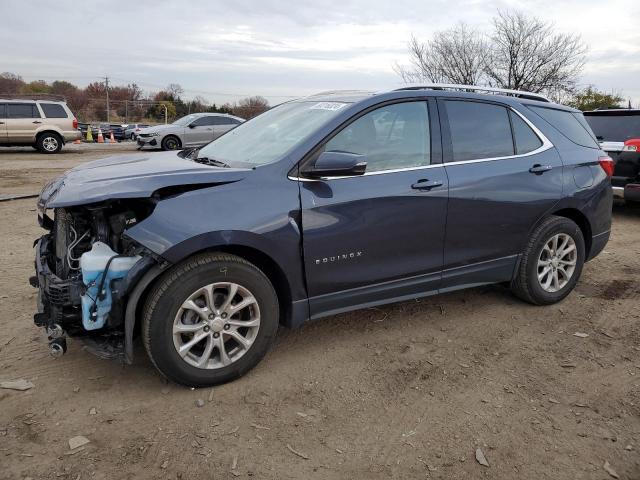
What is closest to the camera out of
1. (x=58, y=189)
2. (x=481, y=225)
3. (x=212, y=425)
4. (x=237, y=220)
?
(x=212, y=425)

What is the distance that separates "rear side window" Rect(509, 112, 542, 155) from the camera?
4.29 metres

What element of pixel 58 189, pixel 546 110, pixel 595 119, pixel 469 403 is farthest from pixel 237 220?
pixel 595 119

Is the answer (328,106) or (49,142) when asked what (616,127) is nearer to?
(328,106)

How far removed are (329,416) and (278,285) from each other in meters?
0.87

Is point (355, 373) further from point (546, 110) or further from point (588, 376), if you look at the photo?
point (546, 110)

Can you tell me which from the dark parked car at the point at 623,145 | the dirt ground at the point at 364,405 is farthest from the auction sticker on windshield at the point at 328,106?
the dark parked car at the point at 623,145

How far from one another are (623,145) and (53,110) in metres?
17.4

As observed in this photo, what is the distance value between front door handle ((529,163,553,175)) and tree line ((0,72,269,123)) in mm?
32356

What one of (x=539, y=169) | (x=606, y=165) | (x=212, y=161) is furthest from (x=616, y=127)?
(x=212, y=161)

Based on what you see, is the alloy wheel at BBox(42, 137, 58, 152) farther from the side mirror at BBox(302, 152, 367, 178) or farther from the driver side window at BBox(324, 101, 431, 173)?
the side mirror at BBox(302, 152, 367, 178)

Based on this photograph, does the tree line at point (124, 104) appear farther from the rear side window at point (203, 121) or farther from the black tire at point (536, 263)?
the black tire at point (536, 263)

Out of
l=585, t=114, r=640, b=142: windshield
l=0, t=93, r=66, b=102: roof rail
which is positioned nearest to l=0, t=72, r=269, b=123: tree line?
l=0, t=93, r=66, b=102: roof rail

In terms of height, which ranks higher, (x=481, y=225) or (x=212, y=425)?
(x=481, y=225)

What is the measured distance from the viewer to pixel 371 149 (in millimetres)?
3609
